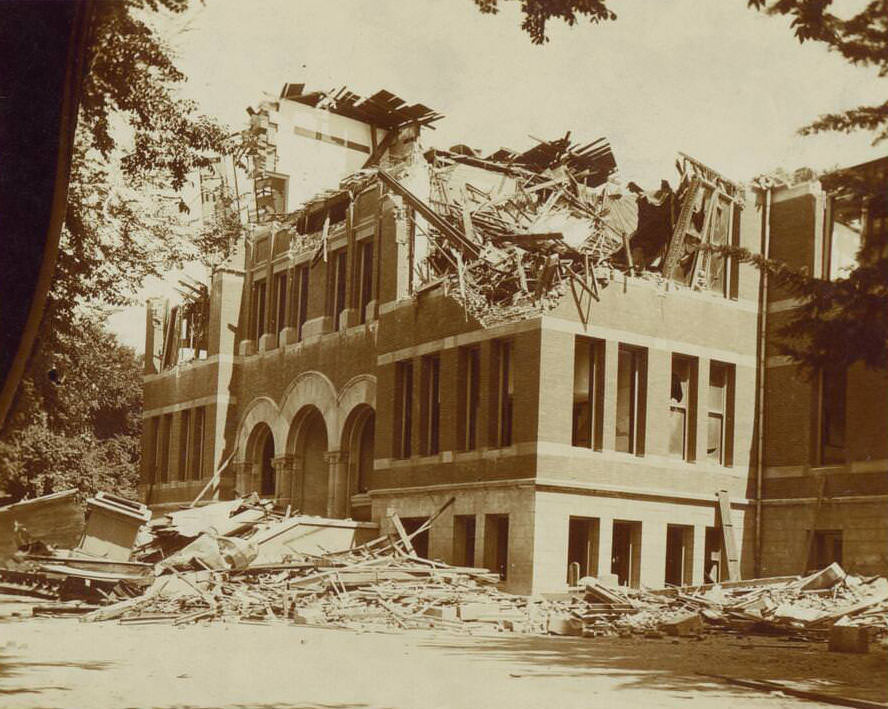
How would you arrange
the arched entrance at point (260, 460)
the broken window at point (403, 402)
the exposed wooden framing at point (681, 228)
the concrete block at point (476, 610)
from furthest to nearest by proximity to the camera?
the arched entrance at point (260, 460)
the broken window at point (403, 402)
the exposed wooden framing at point (681, 228)
the concrete block at point (476, 610)

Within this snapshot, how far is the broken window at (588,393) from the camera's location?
23828mm

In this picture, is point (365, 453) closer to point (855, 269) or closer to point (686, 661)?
point (686, 661)

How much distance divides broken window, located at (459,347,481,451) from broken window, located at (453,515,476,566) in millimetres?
1470

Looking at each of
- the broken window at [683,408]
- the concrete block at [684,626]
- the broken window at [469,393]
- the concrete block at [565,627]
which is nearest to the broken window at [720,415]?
the broken window at [683,408]

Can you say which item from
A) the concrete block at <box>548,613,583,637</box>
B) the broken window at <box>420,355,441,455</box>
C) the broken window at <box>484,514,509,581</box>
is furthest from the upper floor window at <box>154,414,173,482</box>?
the concrete block at <box>548,613,583,637</box>

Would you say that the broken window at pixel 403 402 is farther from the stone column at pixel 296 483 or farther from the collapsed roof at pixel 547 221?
the stone column at pixel 296 483

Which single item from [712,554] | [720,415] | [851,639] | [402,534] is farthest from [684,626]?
[720,415]

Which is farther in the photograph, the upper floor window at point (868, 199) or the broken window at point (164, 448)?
the broken window at point (164, 448)

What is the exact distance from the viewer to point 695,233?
2544cm

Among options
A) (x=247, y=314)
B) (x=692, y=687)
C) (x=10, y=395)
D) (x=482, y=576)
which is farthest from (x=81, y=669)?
(x=247, y=314)

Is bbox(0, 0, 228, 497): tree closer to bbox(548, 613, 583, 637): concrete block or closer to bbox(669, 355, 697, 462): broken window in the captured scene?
bbox(548, 613, 583, 637): concrete block

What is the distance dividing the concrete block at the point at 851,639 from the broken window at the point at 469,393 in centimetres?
1016

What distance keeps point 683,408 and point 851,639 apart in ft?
31.5

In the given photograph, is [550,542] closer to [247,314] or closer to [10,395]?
[247,314]
